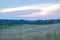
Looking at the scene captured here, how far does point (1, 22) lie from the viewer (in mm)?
27688

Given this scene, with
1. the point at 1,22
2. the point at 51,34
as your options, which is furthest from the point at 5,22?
the point at 51,34

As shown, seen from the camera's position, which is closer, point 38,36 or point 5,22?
point 38,36

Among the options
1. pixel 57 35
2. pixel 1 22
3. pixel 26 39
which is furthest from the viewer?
pixel 1 22

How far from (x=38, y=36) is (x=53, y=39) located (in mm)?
790

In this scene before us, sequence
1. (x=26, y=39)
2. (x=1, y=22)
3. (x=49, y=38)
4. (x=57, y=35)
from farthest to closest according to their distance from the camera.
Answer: (x=1, y=22)
(x=57, y=35)
(x=49, y=38)
(x=26, y=39)

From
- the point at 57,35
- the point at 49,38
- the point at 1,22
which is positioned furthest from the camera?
the point at 1,22

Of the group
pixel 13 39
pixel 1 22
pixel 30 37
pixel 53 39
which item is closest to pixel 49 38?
pixel 53 39

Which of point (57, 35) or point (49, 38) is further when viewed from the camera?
point (57, 35)

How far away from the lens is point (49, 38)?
10727mm

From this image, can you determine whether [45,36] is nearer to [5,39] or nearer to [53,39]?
[53,39]

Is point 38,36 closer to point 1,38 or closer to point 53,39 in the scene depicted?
point 53,39

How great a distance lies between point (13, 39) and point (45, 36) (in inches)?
66.5

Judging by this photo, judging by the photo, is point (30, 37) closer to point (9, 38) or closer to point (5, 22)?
point (9, 38)

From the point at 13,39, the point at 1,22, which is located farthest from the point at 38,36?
the point at 1,22
